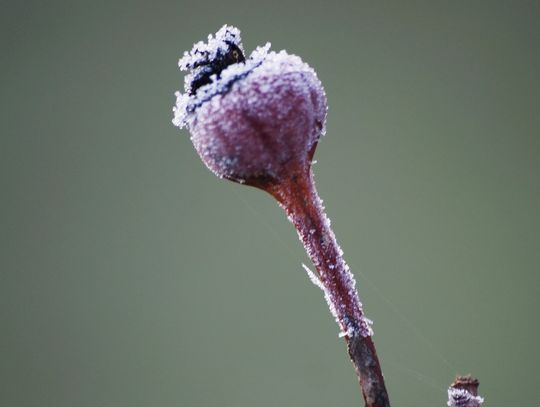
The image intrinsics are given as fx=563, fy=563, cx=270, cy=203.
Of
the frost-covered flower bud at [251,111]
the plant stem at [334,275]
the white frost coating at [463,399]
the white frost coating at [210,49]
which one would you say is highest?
the white frost coating at [210,49]

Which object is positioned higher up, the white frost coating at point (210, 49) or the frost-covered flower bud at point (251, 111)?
the white frost coating at point (210, 49)

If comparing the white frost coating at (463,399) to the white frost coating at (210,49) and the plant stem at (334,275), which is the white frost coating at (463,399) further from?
the white frost coating at (210,49)

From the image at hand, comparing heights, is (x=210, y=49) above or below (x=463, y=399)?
above

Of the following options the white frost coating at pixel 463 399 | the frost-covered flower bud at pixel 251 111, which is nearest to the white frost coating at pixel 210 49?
the frost-covered flower bud at pixel 251 111

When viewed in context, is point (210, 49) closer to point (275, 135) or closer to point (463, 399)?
point (275, 135)

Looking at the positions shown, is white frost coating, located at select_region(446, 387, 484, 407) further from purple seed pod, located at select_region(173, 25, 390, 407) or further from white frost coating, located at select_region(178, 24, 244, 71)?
white frost coating, located at select_region(178, 24, 244, 71)

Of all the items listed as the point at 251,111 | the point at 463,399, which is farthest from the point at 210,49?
the point at 463,399

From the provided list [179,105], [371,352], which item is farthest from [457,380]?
[179,105]
